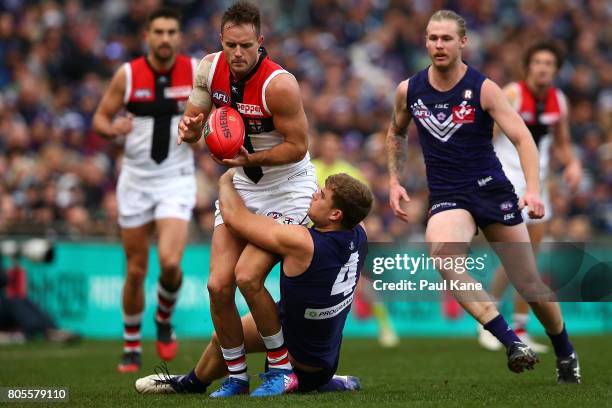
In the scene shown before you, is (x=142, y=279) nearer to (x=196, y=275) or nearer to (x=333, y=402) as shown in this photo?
(x=333, y=402)

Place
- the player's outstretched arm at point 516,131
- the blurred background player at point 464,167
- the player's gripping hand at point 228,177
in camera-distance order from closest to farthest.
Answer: the player's outstretched arm at point 516,131, the player's gripping hand at point 228,177, the blurred background player at point 464,167

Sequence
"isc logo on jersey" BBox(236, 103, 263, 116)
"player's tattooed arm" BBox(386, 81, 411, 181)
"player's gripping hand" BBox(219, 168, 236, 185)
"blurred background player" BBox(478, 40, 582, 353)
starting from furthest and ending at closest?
"blurred background player" BBox(478, 40, 582, 353), "player's tattooed arm" BBox(386, 81, 411, 181), "player's gripping hand" BBox(219, 168, 236, 185), "isc logo on jersey" BBox(236, 103, 263, 116)

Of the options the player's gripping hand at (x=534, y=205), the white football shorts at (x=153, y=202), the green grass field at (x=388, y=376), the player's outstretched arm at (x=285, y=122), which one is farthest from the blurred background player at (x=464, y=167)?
the white football shorts at (x=153, y=202)

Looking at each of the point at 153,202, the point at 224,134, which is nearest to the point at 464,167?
the point at 224,134

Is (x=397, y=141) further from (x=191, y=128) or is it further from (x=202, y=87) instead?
(x=191, y=128)

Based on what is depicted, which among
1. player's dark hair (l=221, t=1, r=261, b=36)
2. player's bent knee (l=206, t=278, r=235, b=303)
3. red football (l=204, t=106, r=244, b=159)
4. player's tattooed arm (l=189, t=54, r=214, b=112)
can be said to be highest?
player's dark hair (l=221, t=1, r=261, b=36)

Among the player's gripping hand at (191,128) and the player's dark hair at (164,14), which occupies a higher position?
the player's dark hair at (164,14)

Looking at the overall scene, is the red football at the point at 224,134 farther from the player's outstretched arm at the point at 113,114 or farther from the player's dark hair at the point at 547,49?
the player's dark hair at the point at 547,49

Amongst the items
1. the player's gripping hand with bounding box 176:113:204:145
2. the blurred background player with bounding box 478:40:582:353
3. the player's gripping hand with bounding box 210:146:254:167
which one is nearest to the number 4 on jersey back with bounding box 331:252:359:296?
the player's gripping hand with bounding box 210:146:254:167

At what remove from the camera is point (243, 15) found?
6699 mm

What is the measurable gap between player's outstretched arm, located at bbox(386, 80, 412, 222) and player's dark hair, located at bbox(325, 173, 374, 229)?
44.2 inches

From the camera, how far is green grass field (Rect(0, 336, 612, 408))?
646 cm

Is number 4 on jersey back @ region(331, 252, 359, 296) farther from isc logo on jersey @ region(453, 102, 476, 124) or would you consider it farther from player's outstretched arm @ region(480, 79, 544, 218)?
isc logo on jersey @ region(453, 102, 476, 124)

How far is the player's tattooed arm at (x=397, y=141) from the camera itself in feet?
25.9
